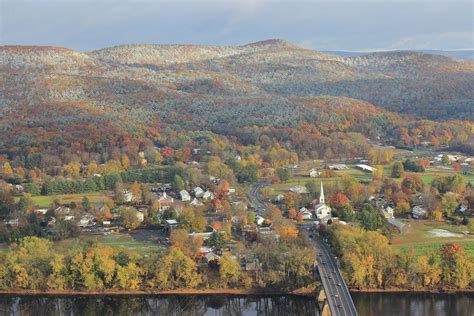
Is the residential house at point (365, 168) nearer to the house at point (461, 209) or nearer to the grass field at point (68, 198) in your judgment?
the house at point (461, 209)

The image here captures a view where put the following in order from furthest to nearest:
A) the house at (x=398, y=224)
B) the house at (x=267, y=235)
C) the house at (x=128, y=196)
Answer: the house at (x=128, y=196)
the house at (x=398, y=224)
the house at (x=267, y=235)

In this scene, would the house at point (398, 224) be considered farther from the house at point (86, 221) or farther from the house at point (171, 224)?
the house at point (86, 221)

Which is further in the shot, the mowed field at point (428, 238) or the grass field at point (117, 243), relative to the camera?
the mowed field at point (428, 238)

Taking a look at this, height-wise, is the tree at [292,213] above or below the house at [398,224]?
above

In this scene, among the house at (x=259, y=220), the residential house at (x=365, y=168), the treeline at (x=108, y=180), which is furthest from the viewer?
the residential house at (x=365, y=168)

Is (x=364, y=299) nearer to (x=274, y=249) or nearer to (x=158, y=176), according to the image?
(x=274, y=249)

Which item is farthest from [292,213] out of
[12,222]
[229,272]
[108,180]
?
[12,222]

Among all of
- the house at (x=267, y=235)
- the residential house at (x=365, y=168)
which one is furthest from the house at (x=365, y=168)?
the house at (x=267, y=235)

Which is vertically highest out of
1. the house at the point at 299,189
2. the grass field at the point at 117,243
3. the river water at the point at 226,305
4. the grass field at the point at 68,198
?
the grass field at the point at 68,198
